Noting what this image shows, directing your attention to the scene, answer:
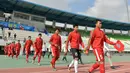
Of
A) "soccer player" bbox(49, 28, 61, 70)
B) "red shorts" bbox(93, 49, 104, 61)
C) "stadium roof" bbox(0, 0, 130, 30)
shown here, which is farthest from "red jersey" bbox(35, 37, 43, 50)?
"stadium roof" bbox(0, 0, 130, 30)

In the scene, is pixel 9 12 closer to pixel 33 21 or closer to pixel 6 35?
pixel 33 21

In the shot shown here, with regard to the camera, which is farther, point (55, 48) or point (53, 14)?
point (53, 14)

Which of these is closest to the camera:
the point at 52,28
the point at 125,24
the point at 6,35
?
the point at 6,35

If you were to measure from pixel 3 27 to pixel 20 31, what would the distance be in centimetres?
320

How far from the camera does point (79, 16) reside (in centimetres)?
7538

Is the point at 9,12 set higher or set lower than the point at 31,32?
higher

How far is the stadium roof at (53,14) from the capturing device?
62219 mm

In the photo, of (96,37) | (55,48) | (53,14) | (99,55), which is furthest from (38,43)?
(53,14)

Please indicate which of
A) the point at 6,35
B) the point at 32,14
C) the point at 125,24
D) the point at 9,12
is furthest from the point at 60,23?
the point at 6,35

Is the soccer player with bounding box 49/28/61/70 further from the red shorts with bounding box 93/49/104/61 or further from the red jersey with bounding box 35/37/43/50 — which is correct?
the red shorts with bounding box 93/49/104/61

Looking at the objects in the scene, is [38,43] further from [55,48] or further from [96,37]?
[96,37]

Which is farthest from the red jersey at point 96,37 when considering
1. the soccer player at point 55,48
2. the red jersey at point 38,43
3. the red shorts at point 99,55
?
the red jersey at point 38,43

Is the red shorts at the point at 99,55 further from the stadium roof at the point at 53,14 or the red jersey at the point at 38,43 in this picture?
the stadium roof at the point at 53,14

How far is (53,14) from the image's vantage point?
71.2 metres
